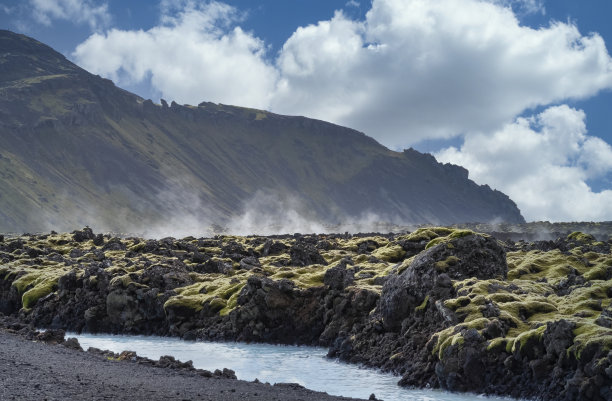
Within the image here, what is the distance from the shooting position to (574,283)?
37375 millimetres

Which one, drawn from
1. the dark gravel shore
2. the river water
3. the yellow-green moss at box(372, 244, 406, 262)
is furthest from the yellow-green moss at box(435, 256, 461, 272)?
the yellow-green moss at box(372, 244, 406, 262)

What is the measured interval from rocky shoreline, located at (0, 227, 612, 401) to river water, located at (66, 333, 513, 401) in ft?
3.42

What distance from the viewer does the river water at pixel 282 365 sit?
26.8m

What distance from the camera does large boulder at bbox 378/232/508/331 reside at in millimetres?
34250

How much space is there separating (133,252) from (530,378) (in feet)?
183

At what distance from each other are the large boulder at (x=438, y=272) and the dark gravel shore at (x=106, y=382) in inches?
427

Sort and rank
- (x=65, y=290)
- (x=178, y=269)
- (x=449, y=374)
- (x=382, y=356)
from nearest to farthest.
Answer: (x=449, y=374), (x=382, y=356), (x=65, y=290), (x=178, y=269)

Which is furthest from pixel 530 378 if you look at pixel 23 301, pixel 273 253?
pixel 273 253

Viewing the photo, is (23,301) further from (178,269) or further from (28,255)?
(28,255)

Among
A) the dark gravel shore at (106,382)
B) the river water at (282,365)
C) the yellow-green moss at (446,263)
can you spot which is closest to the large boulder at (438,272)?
the yellow-green moss at (446,263)

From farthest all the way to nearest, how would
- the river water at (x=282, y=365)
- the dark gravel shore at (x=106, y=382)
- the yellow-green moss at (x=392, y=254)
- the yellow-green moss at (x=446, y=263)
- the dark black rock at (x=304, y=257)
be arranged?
the dark black rock at (x=304, y=257)
the yellow-green moss at (x=392, y=254)
the yellow-green moss at (x=446, y=263)
the river water at (x=282, y=365)
the dark gravel shore at (x=106, y=382)

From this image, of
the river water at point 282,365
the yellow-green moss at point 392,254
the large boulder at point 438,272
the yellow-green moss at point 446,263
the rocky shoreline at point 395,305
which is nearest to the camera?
the rocky shoreline at point 395,305

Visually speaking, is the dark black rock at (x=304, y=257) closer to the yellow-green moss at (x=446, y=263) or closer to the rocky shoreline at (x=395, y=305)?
the rocky shoreline at (x=395, y=305)

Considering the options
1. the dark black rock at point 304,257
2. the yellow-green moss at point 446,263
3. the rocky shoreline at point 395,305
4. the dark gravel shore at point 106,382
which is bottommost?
the dark gravel shore at point 106,382
